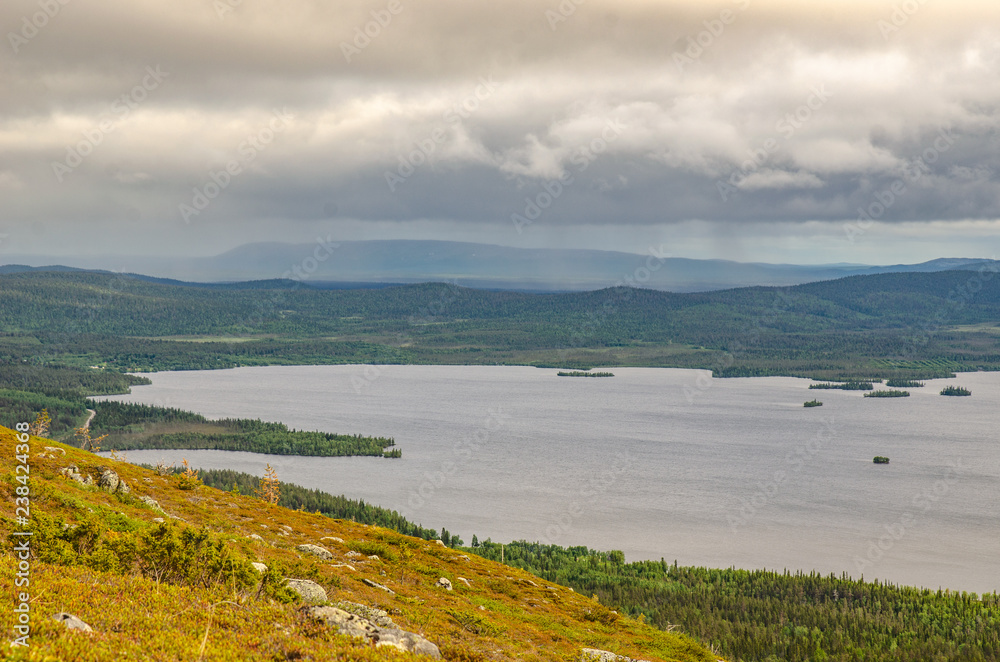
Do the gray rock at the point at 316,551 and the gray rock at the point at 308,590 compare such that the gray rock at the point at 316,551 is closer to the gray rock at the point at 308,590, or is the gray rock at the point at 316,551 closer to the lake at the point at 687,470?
the gray rock at the point at 308,590

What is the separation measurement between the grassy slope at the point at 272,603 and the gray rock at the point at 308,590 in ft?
2.71

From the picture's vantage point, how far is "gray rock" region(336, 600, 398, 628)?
20.4m

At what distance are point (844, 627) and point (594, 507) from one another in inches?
1385

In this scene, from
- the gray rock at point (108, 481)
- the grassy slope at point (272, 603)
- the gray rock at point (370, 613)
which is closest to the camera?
the grassy slope at point (272, 603)

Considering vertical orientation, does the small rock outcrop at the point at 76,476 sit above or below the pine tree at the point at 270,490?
above

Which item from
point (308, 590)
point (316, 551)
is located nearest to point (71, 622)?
point (308, 590)

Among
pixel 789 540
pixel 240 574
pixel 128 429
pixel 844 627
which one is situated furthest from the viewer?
pixel 128 429

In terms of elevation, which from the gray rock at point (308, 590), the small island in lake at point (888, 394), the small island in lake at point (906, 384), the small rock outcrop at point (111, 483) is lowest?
the gray rock at point (308, 590)

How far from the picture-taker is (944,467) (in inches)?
4043

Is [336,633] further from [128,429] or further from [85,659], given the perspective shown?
[128,429]

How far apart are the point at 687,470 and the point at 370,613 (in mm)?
84584

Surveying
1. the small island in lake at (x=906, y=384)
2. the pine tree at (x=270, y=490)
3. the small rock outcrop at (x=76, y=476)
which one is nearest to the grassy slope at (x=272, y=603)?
the small rock outcrop at (x=76, y=476)

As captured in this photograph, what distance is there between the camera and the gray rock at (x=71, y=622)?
15.4 metres

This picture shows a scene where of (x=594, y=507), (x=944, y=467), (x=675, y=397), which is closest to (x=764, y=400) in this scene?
(x=675, y=397)
